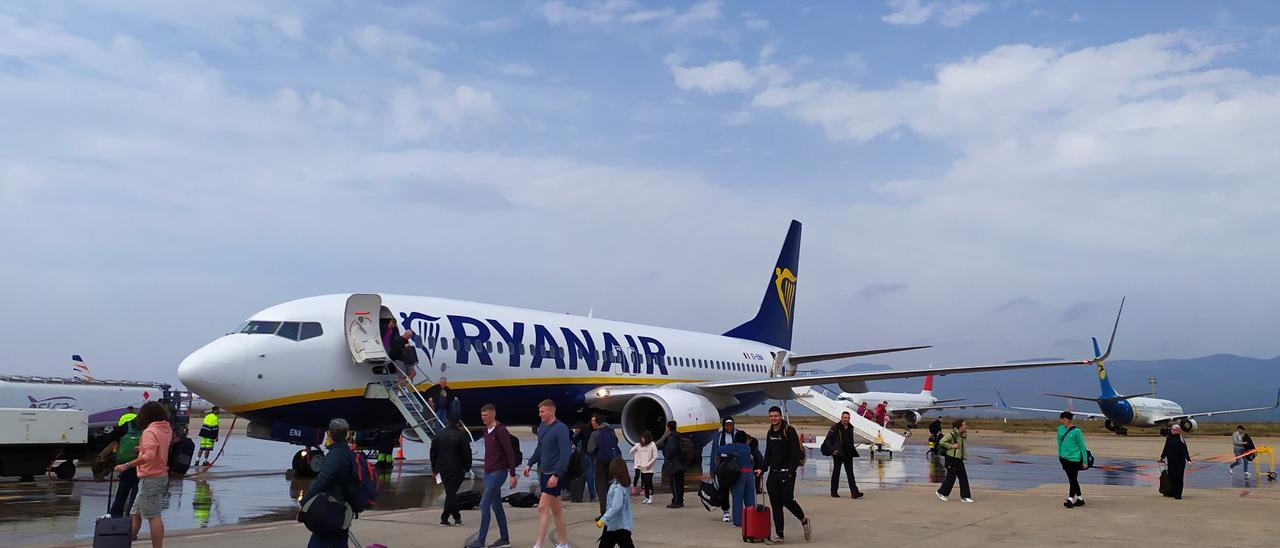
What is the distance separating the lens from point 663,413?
2041 cm

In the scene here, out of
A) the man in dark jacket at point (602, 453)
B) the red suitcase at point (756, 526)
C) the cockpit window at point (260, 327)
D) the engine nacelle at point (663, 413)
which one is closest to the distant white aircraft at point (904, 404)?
the engine nacelle at point (663, 413)

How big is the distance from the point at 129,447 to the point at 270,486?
7.63 m

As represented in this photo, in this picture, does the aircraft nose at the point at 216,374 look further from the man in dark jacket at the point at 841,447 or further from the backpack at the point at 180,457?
the man in dark jacket at the point at 841,447

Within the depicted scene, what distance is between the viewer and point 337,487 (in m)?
6.91

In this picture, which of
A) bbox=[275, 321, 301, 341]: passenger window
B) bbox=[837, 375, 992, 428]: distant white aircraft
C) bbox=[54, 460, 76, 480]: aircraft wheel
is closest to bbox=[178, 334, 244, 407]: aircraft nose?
bbox=[275, 321, 301, 341]: passenger window

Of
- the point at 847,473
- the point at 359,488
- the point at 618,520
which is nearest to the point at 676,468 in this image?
the point at 847,473

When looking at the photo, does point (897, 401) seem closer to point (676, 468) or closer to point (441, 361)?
point (441, 361)

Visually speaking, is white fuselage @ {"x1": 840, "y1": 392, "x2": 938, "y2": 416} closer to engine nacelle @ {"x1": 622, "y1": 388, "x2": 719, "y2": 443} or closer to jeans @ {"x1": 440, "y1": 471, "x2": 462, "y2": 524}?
engine nacelle @ {"x1": 622, "y1": 388, "x2": 719, "y2": 443}

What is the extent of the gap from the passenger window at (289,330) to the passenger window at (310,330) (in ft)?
0.31

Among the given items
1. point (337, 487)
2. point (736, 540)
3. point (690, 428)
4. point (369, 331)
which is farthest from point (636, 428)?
point (337, 487)

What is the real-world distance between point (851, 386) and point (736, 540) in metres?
16.9

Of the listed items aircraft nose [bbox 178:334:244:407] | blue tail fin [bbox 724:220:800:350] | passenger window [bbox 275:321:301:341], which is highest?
blue tail fin [bbox 724:220:800:350]

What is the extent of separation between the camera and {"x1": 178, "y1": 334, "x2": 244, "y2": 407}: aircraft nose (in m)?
15.0

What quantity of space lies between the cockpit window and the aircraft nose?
2.28 ft
